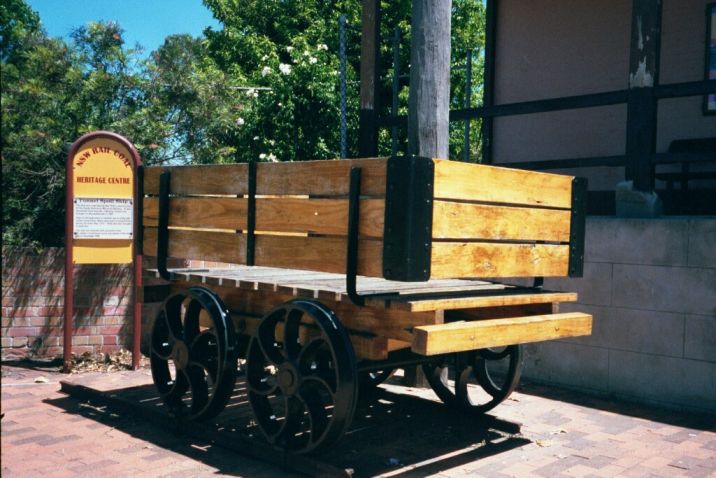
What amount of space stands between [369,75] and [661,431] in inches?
165

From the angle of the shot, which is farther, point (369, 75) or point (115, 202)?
point (369, 75)

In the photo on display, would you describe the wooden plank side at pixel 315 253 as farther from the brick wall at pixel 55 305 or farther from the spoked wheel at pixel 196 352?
the brick wall at pixel 55 305

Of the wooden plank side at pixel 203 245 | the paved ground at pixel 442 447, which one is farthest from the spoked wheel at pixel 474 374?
the wooden plank side at pixel 203 245

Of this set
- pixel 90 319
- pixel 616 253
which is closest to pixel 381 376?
pixel 616 253

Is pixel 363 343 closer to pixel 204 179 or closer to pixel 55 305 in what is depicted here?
pixel 204 179

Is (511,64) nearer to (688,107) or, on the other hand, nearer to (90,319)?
(688,107)

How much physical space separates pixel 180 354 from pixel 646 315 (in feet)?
11.3

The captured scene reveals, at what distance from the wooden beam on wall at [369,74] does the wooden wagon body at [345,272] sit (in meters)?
2.86

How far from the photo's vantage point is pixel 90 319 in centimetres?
702

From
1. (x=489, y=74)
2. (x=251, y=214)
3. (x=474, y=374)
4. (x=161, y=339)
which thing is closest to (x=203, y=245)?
(x=251, y=214)

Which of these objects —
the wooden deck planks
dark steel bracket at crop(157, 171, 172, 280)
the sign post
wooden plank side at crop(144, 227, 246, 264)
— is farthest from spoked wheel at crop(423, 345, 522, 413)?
the sign post

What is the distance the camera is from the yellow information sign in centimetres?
666

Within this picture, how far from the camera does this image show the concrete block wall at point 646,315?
5.47m

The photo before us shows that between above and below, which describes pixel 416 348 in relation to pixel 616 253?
below
